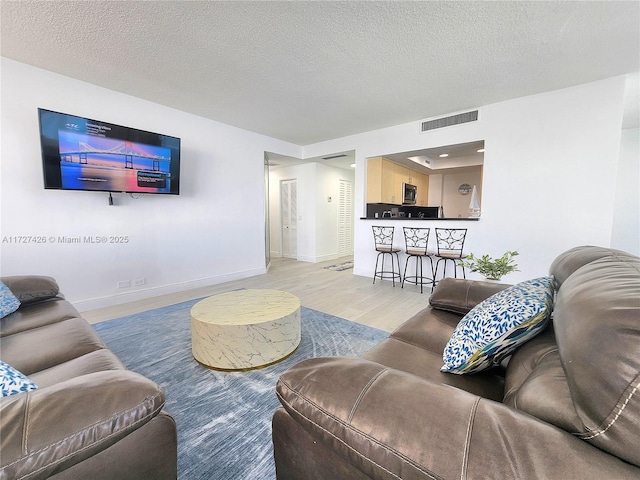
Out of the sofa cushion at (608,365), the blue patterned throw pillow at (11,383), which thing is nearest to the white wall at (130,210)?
the blue patterned throw pillow at (11,383)

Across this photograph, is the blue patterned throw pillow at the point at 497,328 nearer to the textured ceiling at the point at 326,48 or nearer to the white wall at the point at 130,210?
the textured ceiling at the point at 326,48

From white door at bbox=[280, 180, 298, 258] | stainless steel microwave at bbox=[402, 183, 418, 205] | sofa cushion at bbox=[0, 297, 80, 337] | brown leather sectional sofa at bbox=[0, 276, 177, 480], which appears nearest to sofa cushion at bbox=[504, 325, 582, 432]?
brown leather sectional sofa at bbox=[0, 276, 177, 480]

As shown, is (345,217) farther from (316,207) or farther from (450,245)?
(450,245)

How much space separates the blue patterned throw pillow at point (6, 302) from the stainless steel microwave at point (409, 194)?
6.00 m

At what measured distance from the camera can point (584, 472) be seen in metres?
0.44

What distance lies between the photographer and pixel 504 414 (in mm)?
566

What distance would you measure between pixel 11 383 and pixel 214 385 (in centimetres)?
120

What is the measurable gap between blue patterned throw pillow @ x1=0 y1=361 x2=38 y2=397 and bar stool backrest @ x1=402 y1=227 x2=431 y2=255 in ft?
13.4

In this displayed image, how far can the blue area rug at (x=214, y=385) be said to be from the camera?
124cm

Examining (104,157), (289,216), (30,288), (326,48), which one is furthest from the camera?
(289,216)

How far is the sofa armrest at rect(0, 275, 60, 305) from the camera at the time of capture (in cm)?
186

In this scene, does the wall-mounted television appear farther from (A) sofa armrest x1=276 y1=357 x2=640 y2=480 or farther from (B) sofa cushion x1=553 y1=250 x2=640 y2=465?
(B) sofa cushion x1=553 y1=250 x2=640 y2=465

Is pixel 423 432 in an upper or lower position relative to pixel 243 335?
upper

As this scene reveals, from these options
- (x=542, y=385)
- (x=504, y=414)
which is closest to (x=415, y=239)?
(x=542, y=385)
